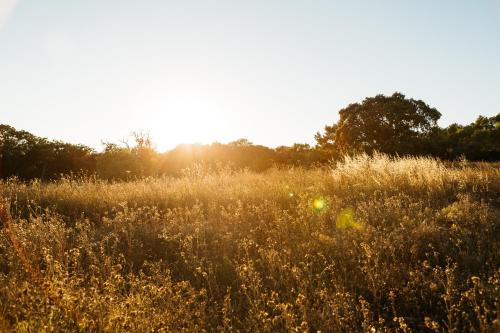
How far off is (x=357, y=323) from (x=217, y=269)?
6.54ft

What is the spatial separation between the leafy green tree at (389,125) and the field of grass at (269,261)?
11896 millimetres

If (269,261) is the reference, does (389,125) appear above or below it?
above

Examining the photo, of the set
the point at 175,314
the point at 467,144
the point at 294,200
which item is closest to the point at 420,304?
the point at 175,314

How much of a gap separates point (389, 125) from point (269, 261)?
18.6 metres

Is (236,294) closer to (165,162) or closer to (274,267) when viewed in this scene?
(274,267)

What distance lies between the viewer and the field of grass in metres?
3.32

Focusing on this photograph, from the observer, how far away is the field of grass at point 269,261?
131 inches

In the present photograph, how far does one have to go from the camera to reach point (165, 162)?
2270 centimetres

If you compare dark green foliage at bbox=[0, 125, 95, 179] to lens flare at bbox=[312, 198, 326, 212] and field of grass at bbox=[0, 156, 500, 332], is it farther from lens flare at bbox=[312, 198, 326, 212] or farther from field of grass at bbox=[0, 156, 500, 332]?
lens flare at bbox=[312, 198, 326, 212]

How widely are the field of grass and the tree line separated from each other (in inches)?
433

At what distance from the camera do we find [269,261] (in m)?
4.47

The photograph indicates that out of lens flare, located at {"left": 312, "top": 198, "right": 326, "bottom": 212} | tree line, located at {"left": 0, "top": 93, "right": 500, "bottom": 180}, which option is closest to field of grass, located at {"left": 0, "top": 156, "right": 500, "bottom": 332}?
lens flare, located at {"left": 312, "top": 198, "right": 326, "bottom": 212}

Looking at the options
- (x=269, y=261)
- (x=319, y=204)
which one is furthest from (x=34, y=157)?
(x=269, y=261)

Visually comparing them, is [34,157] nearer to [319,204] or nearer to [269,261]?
[319,204]
